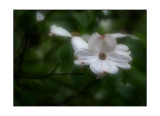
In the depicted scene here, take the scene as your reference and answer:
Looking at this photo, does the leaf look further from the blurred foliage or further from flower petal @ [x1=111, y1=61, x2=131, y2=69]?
flower petal @ [x1=111, y1=61, x2=131, y2=69]

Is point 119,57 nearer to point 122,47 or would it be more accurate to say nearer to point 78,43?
point 122,47

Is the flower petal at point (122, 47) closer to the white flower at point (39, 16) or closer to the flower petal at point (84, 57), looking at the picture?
the flower petal at point (84, 57)

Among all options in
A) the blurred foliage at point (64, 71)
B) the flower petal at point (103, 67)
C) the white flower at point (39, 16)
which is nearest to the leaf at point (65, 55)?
the blurred foliage at point (64, 71)

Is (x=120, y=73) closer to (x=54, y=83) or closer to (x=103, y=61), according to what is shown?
(x=103, y=61)

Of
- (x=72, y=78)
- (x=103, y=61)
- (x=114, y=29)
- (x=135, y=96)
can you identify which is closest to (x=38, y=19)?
(x=72, y=78)

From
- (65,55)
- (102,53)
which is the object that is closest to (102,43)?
(102,53)

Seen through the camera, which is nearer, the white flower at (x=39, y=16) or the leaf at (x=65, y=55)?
the leaf at (x=65, y=55)

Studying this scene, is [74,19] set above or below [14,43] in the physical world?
above
